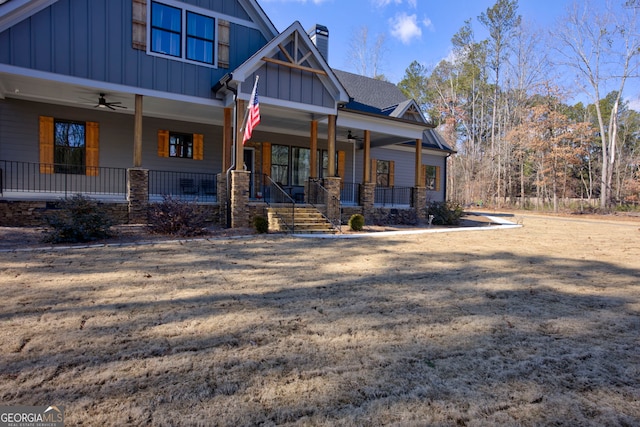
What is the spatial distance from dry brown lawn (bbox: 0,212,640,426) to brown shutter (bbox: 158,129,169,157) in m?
7.79

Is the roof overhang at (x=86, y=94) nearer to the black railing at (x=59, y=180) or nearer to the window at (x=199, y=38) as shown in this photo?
the window at (x=199, y=38)

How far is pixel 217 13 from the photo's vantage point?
11.8 m

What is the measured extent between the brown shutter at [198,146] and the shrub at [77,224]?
5.96m

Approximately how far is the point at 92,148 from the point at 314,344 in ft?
39.6

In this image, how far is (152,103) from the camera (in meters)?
11.7

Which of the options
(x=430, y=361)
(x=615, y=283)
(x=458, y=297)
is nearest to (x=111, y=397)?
(x=430, y=361)

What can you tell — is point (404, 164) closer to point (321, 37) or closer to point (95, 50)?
point (321, 37)

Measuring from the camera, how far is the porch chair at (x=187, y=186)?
1319cm

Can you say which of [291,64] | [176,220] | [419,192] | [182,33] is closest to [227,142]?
[291,64]

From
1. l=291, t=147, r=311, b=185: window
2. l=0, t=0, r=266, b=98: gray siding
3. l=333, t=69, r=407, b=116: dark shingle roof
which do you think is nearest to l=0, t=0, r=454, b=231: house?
l=0, t=0, r=266, b=98: gray siding

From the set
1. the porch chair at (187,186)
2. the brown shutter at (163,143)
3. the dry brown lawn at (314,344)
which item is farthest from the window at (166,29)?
the dry brown lawn at (314,344)

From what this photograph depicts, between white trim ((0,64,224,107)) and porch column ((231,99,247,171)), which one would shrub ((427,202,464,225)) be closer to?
porch column ((231,99,247,171))

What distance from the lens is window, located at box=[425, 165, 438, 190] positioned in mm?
20658

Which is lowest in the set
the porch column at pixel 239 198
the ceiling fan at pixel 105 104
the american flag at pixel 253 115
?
the porch column at pixel 239 198
